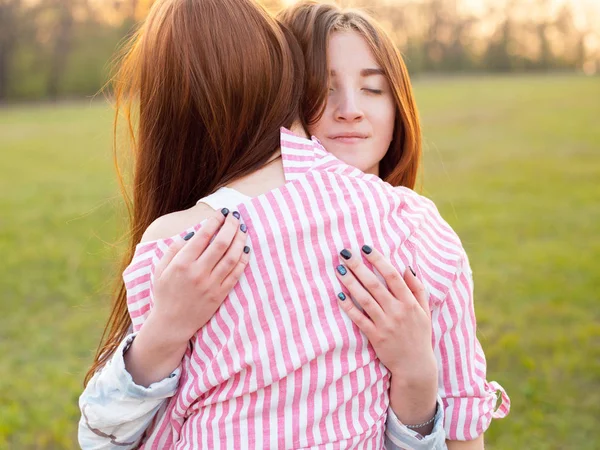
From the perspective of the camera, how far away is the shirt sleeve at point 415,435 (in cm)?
163

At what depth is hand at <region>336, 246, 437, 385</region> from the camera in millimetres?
1513

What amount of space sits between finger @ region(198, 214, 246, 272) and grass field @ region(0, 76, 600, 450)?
0.76 metres

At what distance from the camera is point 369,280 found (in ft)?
4.99

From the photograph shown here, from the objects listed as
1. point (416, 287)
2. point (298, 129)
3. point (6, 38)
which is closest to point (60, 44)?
point (6, 38)

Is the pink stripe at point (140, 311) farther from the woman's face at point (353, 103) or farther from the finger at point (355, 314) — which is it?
the woman's face at point (353, 103)

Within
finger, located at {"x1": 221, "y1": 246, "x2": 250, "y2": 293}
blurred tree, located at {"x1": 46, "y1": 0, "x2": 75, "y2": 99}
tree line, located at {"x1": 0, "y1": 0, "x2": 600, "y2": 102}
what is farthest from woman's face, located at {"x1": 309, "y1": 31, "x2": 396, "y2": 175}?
blurred tree, located at {"x1": 46, "y1": 0, "x2": 75, "y2": 99}

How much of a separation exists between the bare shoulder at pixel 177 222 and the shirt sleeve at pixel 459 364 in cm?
60

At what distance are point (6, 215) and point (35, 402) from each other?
586cm

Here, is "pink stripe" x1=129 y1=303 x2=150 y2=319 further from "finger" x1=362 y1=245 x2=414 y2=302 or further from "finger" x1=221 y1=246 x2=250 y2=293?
"finger" x1=362 y1=245 x2=414 y2=302

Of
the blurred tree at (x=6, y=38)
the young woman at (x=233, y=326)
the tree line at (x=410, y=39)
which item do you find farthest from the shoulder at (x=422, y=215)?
the blurred tree at (x=6, y=38)

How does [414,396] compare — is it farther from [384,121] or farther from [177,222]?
[384,121]

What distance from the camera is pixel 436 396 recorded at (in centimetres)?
164

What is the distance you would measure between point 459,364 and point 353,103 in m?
0.83

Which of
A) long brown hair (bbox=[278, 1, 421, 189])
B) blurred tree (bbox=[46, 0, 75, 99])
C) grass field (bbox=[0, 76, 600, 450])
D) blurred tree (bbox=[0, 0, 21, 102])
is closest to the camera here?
long brown hair (bbox=[278, 1, 421, 189])
